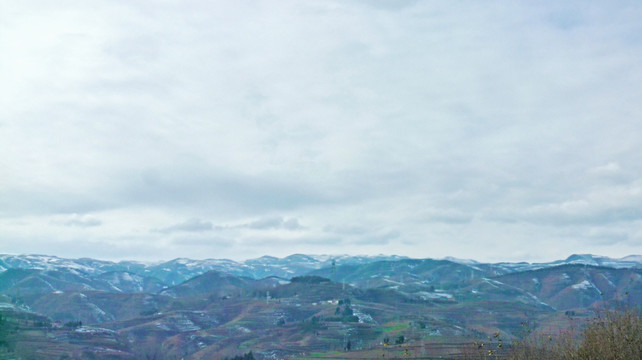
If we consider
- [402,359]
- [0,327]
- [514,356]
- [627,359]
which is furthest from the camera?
[402,359]

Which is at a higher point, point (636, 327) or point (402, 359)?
point (636, 327)

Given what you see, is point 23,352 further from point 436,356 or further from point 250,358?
point 436,356

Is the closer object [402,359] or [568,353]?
[568,353]

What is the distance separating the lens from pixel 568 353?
37750mm

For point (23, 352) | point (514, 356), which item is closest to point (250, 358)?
point (23, 352)

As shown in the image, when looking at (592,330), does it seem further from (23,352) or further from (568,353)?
(23,352)

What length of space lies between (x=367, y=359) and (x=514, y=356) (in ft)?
512

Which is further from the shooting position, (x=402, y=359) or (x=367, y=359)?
(x=367, y=359)

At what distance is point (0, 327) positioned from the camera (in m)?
124

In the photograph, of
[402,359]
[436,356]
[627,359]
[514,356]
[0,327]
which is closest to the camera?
[627,359]

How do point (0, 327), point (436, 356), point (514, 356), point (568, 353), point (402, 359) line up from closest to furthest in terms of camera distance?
point (568, 353)
point (514, 356)
point (0, 327)
point (402, 359)
point (436, 356)

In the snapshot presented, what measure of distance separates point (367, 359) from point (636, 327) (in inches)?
6302

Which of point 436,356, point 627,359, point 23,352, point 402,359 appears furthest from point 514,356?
point 23,352

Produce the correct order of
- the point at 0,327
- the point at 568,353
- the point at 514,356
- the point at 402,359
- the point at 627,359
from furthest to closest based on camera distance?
the point at 402,359
the point at 0,327
the point at 514,356
the point at 568,353
the point at 627,359
